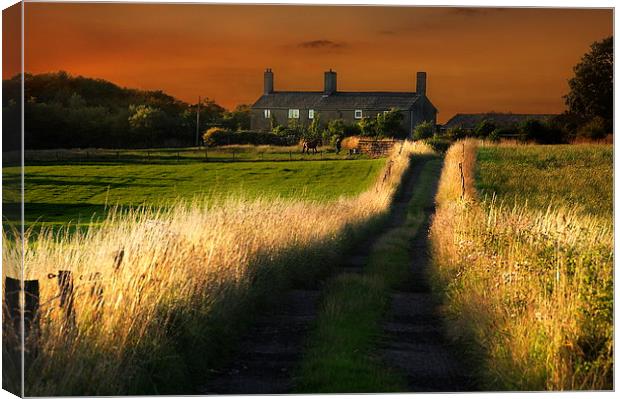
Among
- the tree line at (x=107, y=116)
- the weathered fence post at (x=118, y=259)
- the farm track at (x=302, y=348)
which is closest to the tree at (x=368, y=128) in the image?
the tree line at (x=107, y=116)

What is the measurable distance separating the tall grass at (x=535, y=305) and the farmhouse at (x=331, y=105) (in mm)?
3564

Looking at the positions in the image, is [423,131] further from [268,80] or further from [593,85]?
[593,85]

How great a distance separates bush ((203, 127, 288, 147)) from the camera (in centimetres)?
2097

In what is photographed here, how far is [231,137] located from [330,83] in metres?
7.96

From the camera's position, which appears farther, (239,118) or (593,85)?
(239,118)

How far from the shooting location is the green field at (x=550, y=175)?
15.1 meters

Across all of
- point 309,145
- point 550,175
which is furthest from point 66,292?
point 309,145

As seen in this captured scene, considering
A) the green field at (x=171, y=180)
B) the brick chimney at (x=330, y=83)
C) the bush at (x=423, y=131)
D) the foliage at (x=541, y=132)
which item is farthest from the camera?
the green field at (x=171, y=180)

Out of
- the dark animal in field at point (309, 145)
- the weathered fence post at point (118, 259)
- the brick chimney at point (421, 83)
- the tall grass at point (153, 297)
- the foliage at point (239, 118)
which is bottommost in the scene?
the tall grass at point (153, 297)

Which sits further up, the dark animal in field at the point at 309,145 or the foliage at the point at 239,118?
the foliage at the point at 239,118

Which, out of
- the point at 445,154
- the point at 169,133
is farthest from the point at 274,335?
the point at 445,154

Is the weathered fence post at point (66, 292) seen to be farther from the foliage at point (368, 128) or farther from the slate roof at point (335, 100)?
the foliage at point (368, 128)

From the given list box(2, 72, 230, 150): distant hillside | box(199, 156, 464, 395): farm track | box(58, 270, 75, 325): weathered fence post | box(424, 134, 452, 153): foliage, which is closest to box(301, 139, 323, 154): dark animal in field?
box(2, 72, 230, 150): distant hillside

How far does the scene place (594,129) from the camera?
42.7 ft
